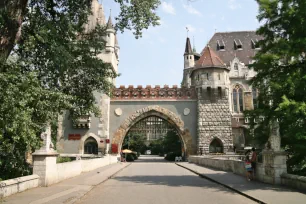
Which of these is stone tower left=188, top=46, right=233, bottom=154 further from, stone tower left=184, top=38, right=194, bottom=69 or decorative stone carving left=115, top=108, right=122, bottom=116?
stone tower left=184, top=38, right=194, bottom=69

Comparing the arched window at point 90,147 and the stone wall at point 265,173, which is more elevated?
the arched window at point 90,147

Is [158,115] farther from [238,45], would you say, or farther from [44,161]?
[238,45]

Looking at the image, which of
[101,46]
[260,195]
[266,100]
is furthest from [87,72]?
[260,195]

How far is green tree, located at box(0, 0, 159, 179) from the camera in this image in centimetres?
775

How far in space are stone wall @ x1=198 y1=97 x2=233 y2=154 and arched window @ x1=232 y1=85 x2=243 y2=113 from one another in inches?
413

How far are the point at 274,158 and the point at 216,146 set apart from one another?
2000cm

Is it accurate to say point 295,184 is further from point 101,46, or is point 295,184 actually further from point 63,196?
point 101,46

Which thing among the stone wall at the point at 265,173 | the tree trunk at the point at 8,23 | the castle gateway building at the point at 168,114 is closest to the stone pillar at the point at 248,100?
the castle gateway building at the point at 168,114

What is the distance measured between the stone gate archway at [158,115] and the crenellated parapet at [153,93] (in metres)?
1.34

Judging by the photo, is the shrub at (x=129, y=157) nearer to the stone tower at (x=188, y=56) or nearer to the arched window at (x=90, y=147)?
the arched window at (x=90, y=147)

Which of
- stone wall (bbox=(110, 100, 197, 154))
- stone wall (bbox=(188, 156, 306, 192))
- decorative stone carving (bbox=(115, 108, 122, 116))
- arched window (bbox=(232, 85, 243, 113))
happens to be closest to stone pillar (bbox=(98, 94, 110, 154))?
stone wall (bbox=(110, 100, 197, 154))

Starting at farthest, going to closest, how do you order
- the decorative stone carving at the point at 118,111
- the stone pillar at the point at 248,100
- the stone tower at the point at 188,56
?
the stone tower at the point at 188,56, the stone pillar at the point at 248,100, the decorative stone carving at the point at 118,111

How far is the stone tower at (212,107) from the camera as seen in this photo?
29.5m

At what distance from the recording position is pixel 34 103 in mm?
9672
